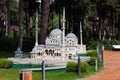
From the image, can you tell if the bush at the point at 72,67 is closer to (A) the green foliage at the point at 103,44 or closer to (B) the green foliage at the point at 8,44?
(B) the green foliage at the point at 8,44

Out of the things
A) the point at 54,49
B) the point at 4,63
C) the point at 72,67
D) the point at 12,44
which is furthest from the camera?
the point at 12,44

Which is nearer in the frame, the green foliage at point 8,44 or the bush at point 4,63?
the bush at point 4,63

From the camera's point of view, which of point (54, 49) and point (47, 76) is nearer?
point (47, 76)

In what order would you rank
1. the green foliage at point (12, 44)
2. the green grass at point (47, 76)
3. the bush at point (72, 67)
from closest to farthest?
the green grass at point (47, 76)
the bush at point (72, 67)
the green foliage at point (12, 44)

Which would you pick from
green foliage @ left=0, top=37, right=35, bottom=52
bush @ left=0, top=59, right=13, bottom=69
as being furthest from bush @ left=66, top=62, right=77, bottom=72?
green foliage @ left=0, top=37, right=35, bottom=52

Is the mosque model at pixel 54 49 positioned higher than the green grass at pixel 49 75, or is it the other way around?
the mosque model at pixel 54 49

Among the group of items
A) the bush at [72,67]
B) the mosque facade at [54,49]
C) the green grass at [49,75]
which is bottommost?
the green grass at [49,75]

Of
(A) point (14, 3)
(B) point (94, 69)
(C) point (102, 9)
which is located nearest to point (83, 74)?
(B) point (94, 69)

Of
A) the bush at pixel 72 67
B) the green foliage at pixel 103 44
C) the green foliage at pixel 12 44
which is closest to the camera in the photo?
the bush at pixel 72 67

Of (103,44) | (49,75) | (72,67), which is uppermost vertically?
(103,44)

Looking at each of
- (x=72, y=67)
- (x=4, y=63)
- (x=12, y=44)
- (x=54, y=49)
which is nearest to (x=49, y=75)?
(x=72, y=67)

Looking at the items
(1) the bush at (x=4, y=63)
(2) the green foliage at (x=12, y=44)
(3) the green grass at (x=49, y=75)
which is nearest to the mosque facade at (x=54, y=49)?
(1) the bush at (x=4, y=63)

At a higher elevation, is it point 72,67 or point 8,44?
point 8,44

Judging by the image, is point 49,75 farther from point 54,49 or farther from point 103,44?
point 103,44
